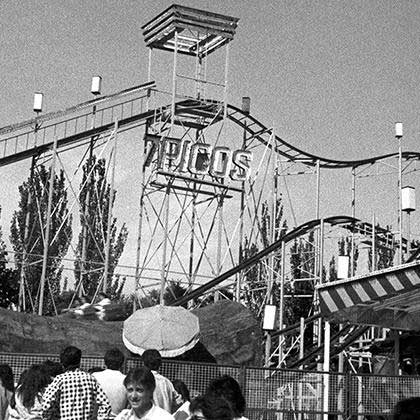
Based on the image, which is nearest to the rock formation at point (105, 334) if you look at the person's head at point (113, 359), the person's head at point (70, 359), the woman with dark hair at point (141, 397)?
the person's head at point (113, 359)

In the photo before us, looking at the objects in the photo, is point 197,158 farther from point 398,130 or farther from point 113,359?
point 113,359

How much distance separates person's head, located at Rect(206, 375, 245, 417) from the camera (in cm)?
455

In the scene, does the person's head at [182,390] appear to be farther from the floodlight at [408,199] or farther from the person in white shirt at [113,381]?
the floodlight at [408,199]

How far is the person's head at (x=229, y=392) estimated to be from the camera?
179 inches

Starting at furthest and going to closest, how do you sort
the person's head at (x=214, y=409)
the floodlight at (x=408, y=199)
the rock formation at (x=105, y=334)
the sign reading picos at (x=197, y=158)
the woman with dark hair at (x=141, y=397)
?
the sign reading picos at (x=197, y=158)
the floodlight at (x=408, y=199)
the rock formation at (x=105, y=334)
the woman with dark hair at (x=141, y=397)
the person's head at (x=214, y=409)

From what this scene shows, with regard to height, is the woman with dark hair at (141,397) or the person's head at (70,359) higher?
the person's head at (70,359)

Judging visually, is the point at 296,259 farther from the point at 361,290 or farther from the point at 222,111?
the point at 361,290

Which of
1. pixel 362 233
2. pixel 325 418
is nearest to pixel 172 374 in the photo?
pixel 325 418

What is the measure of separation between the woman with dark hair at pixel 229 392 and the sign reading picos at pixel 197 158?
21.3m

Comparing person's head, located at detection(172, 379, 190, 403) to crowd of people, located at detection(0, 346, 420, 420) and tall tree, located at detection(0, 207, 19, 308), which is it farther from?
tall tree, located at detection(0, 207, 19, 308)

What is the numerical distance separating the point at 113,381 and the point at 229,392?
3.55 m

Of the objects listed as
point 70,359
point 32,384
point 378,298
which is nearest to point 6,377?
point 70,359

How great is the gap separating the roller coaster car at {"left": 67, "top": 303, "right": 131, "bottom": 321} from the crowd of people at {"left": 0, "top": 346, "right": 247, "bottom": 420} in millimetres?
9381

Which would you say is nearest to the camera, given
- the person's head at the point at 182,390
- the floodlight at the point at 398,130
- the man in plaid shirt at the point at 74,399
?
the man in plaid shirt at the point at 74,399
